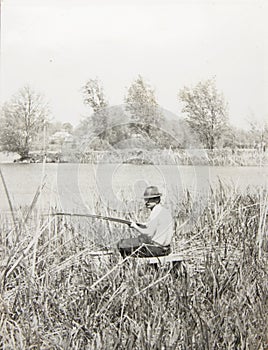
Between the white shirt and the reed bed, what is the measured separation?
0.7 inches

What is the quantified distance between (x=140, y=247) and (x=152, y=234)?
1.2 inches

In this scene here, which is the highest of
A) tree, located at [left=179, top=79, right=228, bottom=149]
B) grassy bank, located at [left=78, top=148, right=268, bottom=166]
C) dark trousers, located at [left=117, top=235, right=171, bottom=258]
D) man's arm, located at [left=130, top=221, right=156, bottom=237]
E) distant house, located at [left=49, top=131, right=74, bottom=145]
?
tree, located at [left=179, top=79, right=228, bottom=149]

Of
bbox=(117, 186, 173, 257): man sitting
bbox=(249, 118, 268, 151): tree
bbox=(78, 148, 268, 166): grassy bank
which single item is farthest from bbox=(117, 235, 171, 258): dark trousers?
bbox=(249, 118, 268, 151): tree

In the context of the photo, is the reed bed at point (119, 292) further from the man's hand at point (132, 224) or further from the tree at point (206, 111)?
the tree at point (206, 111)

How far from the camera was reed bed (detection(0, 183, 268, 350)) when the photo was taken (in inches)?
36.2

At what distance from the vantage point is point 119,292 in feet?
3.17

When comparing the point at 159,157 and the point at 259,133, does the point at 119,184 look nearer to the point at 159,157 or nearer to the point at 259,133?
the point at 159,157

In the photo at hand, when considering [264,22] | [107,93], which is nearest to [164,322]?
Result: [107,93]

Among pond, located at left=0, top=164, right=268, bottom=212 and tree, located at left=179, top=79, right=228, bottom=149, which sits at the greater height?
tree, located at left=179, top=79, right=228, bottom=149

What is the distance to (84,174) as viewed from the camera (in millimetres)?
994

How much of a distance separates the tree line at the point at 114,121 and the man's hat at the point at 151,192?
71 mm

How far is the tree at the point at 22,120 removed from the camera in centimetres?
97

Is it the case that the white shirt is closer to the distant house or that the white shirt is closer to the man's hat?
the man's hat

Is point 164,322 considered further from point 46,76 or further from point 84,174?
point 46,76
